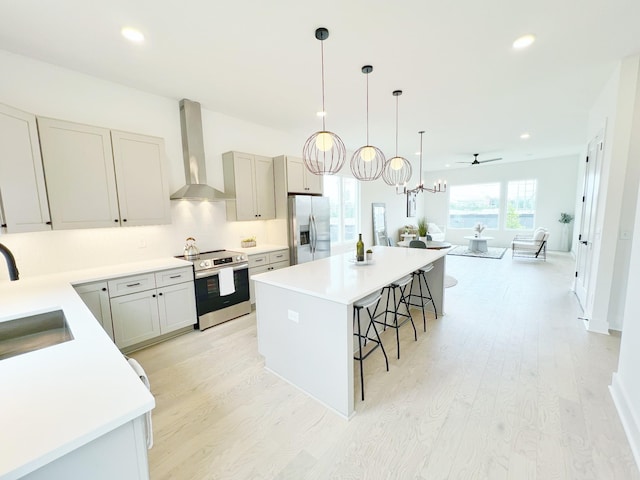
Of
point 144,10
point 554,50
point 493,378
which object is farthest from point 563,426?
point 144,10

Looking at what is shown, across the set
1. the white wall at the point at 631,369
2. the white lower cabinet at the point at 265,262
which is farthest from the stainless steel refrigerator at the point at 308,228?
the white wall at the point at 631,369

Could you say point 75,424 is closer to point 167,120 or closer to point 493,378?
point 493,378

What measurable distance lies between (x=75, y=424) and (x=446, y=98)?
4.47m

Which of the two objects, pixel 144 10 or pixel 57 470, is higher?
pixel 144 10

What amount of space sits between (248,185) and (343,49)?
2.24 metres

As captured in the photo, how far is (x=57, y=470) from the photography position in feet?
2.38

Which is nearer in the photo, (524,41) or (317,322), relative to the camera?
(317,322)

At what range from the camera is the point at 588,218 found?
3857 mm

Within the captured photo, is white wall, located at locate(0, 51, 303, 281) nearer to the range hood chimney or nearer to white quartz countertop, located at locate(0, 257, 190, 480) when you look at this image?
the range hood chimney

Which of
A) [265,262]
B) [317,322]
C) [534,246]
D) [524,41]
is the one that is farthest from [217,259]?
[534,246]

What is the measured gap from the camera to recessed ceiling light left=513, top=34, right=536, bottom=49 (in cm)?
234

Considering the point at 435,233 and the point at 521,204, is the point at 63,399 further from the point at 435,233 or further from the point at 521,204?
the point at 521,204

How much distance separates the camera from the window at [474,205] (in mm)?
9336

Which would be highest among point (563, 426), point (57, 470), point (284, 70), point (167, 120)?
point (284, 70)
